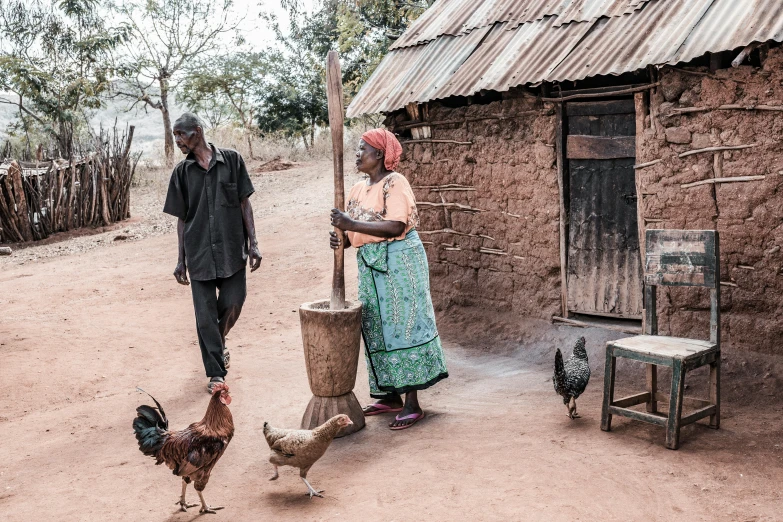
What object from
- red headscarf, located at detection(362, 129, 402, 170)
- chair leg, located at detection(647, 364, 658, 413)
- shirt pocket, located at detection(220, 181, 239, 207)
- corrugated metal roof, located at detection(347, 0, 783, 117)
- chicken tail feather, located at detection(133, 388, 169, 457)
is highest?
corrugated metal roof, located at detection(347, 0, 783, 117)

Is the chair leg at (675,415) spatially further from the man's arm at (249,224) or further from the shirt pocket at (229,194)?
the shirt pocket at (229,194)

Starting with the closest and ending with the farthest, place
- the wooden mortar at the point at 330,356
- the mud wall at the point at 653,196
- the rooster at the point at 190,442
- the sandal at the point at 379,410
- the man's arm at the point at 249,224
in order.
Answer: the rooster at the point at 190,442 → the wooden mortar at the point at 330,356 → the sandal at the point at 379,410 → the mud wall at the point at 653,196 → the man's arm at the point at 249,224

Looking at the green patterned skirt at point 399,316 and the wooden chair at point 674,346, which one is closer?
the wooden chair at point 674,346

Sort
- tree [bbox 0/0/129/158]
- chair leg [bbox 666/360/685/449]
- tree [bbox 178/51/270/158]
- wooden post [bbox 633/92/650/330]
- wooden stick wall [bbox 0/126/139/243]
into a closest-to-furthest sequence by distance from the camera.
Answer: chair leg [bbox 666/360/685/449]
wooden post [bbox 633/92/650/330]
wooden stick wall [bbox 0/126/139/243]
tree [bbox 0/0/129/158]
tree [bbox 178/51/270/158]

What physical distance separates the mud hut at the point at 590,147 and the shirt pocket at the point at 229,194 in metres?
Answer: 2.10

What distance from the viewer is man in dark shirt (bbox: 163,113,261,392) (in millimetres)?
4934

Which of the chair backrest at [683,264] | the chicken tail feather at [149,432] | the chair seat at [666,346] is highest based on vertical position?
the chair backrest at [683,264]

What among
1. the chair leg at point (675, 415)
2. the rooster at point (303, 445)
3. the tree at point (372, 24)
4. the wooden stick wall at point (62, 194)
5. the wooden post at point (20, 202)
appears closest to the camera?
the rooster at point (303, 445)

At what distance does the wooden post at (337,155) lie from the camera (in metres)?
4.20

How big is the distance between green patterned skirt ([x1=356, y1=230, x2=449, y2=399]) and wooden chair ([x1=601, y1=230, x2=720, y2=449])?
1.03 m

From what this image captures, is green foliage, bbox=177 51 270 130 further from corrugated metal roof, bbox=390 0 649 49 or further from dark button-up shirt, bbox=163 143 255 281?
dark button-up shirt, bbox=163 143 255 281

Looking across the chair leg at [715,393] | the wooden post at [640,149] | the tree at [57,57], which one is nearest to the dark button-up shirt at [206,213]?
the wooden post at [640,149]

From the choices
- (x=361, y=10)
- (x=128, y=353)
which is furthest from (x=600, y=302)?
(x=361, y=10)

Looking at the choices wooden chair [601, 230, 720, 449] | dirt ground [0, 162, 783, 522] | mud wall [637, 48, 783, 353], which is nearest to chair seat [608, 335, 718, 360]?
wooden chair [601, 230, 720, 449]
